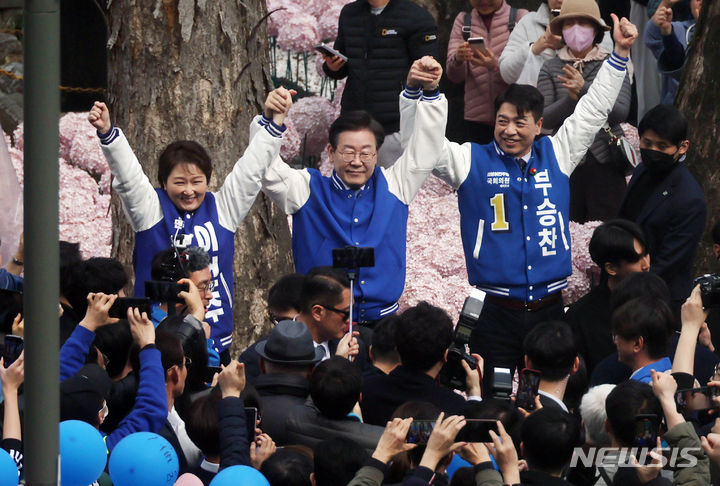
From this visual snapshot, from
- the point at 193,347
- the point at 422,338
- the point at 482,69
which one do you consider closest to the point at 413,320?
the point at 422,338

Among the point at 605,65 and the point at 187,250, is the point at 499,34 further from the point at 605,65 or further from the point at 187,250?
the point at 187,250

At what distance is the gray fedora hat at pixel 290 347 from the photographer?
492 centimetres

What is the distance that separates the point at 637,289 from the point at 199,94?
3249 mm

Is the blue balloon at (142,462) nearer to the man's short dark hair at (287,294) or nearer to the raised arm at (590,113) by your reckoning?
the man's short dark hair at (287,294)

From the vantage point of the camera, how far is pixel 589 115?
261 inches

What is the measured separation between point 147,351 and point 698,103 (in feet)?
15.8

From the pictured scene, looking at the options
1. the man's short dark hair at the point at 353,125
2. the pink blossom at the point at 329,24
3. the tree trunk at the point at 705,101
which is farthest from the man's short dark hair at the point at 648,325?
the pink blossom at the point at 329,24

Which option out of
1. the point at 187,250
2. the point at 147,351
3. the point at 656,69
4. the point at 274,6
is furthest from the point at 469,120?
the point at 147,351

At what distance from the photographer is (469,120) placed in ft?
29.4

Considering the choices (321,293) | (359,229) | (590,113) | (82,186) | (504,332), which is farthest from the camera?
(82,186)

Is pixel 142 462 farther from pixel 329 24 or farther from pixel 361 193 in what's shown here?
pixel 329 24

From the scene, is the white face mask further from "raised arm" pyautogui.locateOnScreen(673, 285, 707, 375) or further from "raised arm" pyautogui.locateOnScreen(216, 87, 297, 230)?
"raised arm" pyautogui.locateOnScreen(673, 285, 707, 375)

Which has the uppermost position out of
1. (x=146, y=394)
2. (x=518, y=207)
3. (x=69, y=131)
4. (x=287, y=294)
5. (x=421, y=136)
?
(x=69, y=131)

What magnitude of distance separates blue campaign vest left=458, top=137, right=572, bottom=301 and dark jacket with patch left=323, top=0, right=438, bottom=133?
6.25 ft
